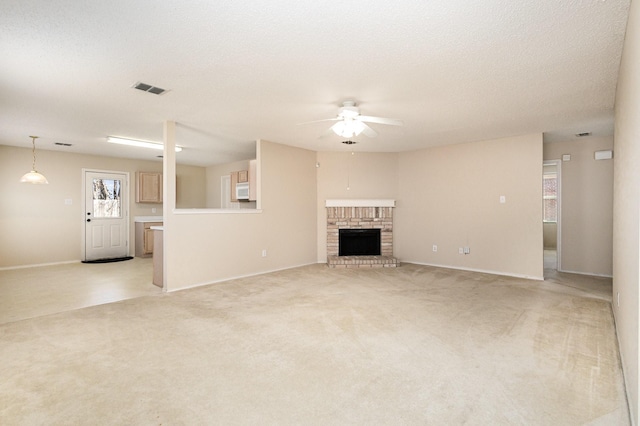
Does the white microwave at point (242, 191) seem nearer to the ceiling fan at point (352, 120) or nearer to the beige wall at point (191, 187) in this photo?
the beige wall at point (191, 187)

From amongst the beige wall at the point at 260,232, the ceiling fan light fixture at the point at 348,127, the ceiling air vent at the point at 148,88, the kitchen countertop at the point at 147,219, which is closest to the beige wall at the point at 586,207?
the ceiling fan light fixture at the point at 348,127

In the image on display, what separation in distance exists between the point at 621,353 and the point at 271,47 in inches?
136

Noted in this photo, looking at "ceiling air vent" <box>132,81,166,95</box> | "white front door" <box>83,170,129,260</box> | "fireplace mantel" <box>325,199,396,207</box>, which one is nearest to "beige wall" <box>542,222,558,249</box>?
"fireplace mantel" <box>325,199,396,207</box>

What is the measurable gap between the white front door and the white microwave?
296cm

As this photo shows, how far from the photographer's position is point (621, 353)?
2400mm

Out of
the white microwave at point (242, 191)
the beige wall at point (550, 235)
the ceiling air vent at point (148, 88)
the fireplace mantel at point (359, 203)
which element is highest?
the ceiling air vent at point (148, 88)

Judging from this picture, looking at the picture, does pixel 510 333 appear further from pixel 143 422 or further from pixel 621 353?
pixel 143 422

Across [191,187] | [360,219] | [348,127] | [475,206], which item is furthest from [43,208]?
[475,206]

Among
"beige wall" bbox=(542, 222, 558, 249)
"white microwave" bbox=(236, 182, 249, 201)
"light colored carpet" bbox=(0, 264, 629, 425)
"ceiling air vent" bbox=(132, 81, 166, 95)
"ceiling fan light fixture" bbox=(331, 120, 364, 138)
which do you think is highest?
"ceiling air vent" bbox=(132, 81, 166, 95)

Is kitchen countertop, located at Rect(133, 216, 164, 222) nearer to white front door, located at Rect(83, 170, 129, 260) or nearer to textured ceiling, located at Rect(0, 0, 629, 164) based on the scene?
white front door, located at Rect(83, 170, 129, 260)

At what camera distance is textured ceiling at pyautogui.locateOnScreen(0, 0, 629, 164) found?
78.4 inches

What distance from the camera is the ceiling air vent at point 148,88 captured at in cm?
315

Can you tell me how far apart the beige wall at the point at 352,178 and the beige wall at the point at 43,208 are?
4.88m

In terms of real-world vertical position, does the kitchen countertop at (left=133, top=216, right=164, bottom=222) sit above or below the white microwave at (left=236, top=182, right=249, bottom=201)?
below
